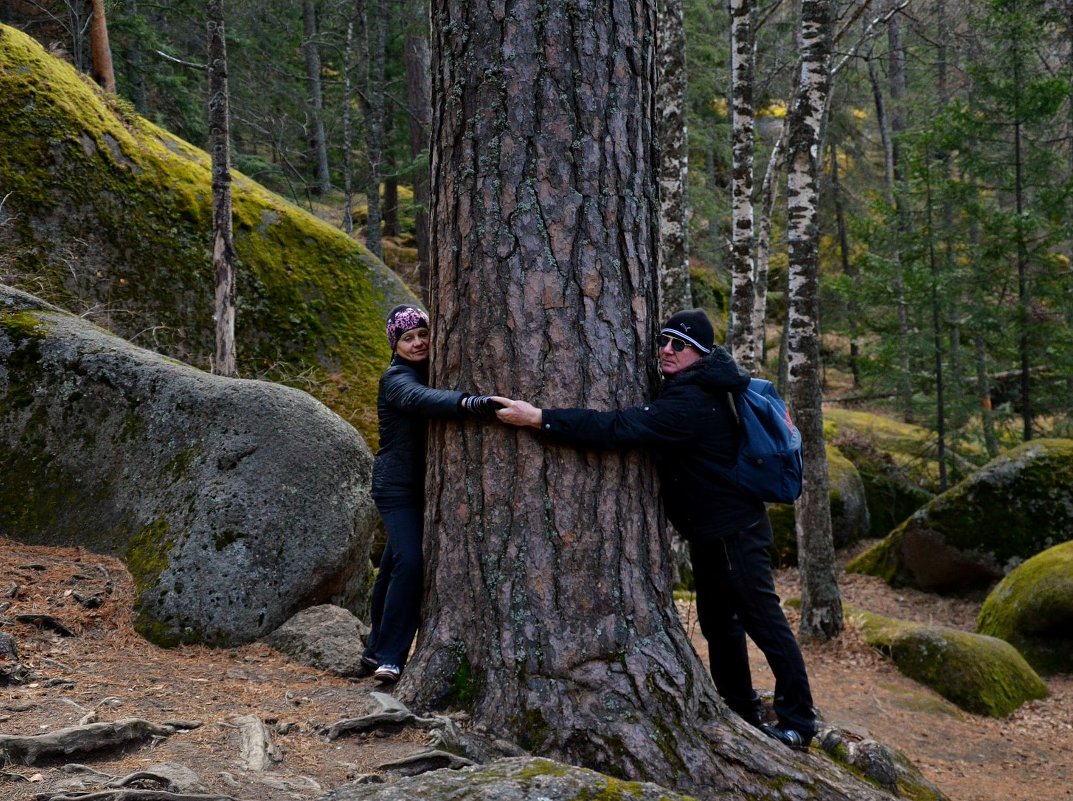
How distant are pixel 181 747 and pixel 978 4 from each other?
18.8 m

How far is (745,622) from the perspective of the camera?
4363 millimetres

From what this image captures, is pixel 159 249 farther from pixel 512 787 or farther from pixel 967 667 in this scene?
pixel 967 667

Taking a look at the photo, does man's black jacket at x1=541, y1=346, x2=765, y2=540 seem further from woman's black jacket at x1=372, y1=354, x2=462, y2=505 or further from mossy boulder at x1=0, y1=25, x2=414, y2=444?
mossy boulder at x1=0, y1=25, x2=414, y2=444

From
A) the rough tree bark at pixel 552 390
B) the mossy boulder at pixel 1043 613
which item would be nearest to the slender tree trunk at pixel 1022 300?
the mossy boulder at pixel 1043 613

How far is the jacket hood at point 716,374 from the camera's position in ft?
13.3

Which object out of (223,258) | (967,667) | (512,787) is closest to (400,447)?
(512,787)

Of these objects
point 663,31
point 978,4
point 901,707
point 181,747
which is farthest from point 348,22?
point 181,747

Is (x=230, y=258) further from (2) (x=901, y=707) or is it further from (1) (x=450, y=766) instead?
(2) (x=901, y=707)

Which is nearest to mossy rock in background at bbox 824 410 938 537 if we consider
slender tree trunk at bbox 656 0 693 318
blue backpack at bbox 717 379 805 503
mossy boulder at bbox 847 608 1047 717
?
mossy boulder at bbox 847 608 1047 717

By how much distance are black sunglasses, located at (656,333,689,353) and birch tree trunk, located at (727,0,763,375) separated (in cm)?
846

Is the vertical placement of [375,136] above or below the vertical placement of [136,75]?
below

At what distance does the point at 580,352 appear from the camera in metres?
3.72

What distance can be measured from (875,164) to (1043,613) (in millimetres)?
21314

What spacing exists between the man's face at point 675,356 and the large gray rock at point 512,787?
2.03 meters
